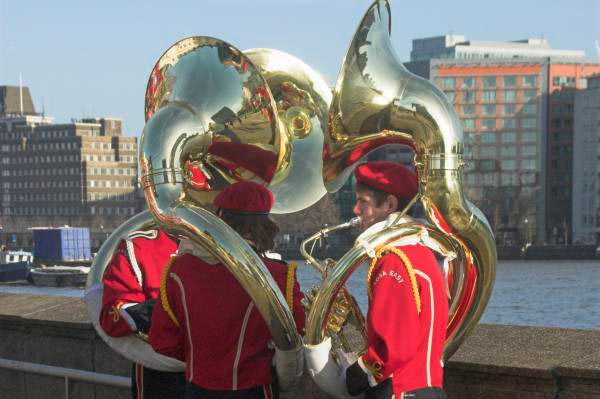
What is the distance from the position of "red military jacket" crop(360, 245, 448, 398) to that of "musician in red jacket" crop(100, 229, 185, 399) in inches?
39.8

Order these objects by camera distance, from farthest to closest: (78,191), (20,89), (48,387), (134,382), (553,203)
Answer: (20,89) → (78,191) → (553,203) → (48,387) → (134,382)

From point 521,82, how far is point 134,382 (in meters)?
110

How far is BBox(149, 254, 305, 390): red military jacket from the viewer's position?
11.4ft

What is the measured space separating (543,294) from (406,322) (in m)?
48.5

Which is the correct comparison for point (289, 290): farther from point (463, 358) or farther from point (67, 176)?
point (67, 176)

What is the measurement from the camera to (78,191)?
134 meters

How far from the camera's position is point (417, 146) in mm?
3490

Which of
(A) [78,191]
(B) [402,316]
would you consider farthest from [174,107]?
(A) [78,191]

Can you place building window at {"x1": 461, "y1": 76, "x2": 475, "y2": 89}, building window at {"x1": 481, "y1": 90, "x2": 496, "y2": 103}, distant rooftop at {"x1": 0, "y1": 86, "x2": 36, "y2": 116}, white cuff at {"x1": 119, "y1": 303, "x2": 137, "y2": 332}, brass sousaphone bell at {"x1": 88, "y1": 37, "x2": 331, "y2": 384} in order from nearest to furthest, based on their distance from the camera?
brass sousaphone bell at {"x1": 88, "y1": 37, "x2": 331, "y2": 384}, white cuff at {"x1": 119, "y1": 303, "x2": 137, "y2": 332}, building window at {"x1": 461, "y1": 76, "x2": 475, "y2": 89}, building window at {"x1": 481, "y1": 90, "x2": 496, "y2": 103}, distant rooftop at {"x1": 0, "y1": 86, "x2": 36, "y2": 116}

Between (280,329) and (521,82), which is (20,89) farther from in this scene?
(280,329)

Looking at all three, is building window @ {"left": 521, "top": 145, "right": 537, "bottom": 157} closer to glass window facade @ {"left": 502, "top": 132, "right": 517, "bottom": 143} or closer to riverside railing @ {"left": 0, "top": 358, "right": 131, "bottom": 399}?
glass window facade @ {"left": 502, "top": 132, "right": 517, "bottom": 143}

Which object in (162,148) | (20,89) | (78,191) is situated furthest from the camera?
(20,89)

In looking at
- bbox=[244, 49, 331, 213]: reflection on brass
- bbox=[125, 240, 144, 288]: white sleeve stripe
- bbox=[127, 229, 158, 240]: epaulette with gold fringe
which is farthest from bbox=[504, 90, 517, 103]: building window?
bbox=[125, 240, 144, 288]: white sleeve stripe

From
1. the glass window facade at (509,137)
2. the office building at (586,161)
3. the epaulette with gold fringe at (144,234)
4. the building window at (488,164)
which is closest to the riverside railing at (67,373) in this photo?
the epaulette with gold fringe at (144,234)
